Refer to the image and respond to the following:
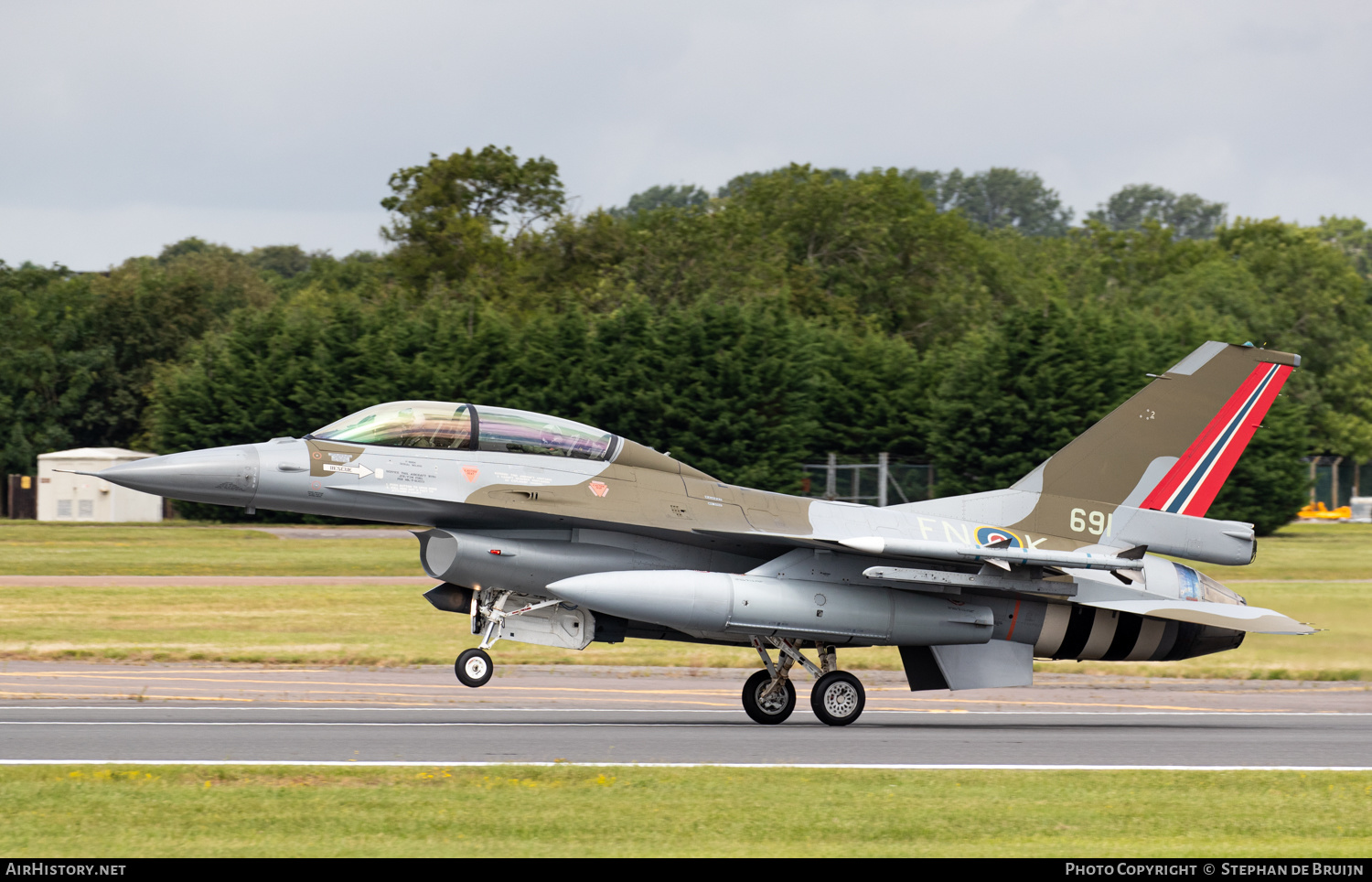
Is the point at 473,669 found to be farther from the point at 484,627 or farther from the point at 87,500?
the point at 87,500

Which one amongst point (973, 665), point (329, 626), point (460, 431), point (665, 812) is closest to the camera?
point (665, 812)

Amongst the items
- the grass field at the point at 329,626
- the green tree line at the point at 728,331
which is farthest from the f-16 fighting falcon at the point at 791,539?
the green tree line at the point at 728,331

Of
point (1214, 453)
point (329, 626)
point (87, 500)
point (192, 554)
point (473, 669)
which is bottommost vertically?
point (329, 626)

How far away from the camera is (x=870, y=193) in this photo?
82000mm

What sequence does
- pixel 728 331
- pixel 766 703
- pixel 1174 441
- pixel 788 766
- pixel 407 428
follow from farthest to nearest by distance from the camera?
pixel 728 331 < pixel 1174 441 < pixel 766 703 < pixel 407 428 < pixel 788 766

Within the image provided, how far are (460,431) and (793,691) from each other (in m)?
4.53

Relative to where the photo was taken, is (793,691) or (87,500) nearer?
(793,691)

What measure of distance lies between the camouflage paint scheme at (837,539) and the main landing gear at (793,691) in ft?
1.01

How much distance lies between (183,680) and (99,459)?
38.1 m

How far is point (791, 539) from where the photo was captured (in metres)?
15.1

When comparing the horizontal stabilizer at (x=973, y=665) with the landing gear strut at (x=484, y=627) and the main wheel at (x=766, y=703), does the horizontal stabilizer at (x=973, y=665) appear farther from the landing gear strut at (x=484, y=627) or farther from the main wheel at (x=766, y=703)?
the landing gear strut at (x=484, y=627)

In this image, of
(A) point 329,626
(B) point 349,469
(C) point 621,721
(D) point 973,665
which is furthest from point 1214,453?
(A) point 329,626

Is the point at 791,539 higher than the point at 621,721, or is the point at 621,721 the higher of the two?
the point at 791,539

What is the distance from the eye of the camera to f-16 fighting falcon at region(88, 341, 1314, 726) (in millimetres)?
14312
